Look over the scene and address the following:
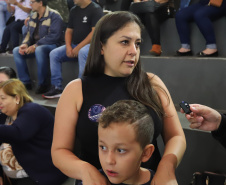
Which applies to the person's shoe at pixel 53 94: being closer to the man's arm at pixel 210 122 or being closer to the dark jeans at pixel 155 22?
the dark jeans at pixel 155 22

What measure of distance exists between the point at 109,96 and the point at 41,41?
230 cm

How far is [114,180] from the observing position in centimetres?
88

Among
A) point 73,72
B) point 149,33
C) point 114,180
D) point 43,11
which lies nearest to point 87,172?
point 114,180

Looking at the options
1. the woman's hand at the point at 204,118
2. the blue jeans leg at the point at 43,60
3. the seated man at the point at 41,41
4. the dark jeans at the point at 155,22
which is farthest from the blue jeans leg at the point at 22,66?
the woman's hand at the point at 204,118

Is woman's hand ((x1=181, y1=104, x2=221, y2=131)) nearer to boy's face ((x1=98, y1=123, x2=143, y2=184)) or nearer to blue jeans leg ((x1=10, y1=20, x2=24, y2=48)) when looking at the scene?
boy's face ((x1=98, y1=123, x2=143, y2=184))

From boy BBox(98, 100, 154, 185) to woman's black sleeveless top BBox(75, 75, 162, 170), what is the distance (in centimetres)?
18

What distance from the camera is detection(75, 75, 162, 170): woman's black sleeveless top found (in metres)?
1.10

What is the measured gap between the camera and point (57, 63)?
→ 3.00m

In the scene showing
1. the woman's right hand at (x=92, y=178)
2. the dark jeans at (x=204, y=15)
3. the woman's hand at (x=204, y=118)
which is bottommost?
the woman's right hand at (x=92, y=178)

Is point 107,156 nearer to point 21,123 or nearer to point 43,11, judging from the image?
point 21,123

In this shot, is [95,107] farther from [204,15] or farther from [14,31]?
[14,31]

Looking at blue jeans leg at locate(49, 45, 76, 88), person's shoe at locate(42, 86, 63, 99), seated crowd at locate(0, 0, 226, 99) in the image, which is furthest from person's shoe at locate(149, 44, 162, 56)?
person's shoe at locate(42, 86, 63, 99)

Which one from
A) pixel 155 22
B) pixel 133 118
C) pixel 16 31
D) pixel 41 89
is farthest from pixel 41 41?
pixel 133 118

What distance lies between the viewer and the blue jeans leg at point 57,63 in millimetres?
2963
